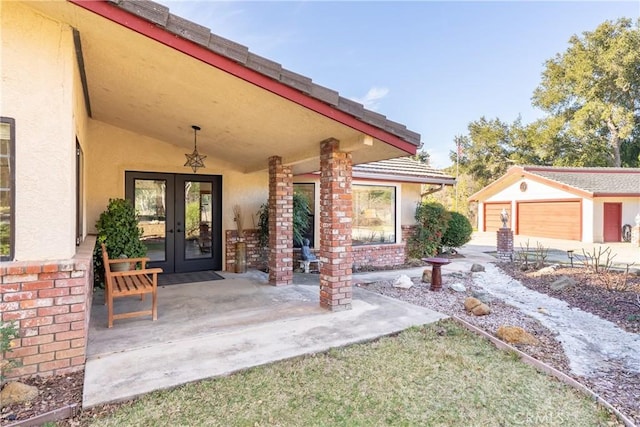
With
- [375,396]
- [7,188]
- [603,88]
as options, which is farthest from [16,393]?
[603,88]

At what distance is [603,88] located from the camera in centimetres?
2706

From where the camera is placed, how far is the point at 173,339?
162 inches

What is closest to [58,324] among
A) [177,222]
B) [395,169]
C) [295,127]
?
[295,127]

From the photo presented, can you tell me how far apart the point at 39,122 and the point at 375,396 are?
12.7 feet

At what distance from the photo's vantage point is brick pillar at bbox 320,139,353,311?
17.0 feet

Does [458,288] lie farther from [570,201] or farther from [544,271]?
[570,201]

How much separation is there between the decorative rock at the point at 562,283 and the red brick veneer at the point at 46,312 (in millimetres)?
8109

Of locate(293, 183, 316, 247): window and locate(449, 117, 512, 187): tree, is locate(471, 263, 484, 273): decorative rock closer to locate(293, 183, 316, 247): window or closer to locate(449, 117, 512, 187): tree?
locate(293, 183, 316, 247): window

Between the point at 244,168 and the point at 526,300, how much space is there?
21.9ft

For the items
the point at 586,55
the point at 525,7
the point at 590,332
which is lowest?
the point at 590,332

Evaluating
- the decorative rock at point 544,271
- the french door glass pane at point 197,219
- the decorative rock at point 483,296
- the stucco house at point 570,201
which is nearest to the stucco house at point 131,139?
the french door glass pane at point 197,219

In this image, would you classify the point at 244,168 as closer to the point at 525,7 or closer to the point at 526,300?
the point at 526,300

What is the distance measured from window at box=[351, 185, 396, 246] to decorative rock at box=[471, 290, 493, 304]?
3.68 m

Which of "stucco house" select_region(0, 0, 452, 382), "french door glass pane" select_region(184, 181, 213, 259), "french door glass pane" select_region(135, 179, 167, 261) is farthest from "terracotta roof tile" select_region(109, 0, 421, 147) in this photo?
"french door glass pane" select_region(135, 179, 167, 261)
